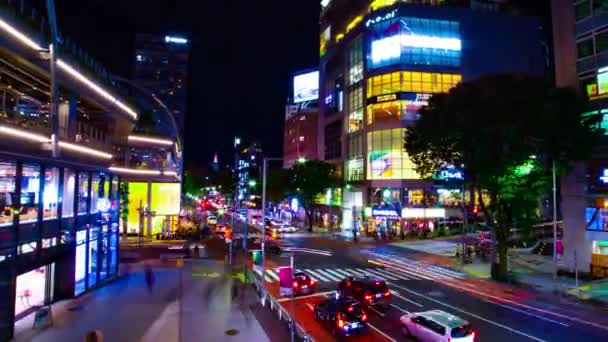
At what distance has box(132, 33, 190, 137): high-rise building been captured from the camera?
423 feet

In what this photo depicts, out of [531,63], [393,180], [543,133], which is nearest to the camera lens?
[543,133]

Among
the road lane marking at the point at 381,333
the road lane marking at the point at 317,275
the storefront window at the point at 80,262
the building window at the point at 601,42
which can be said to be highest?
the building window at the point at 601,42

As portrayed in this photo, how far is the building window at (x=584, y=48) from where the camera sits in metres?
29.3

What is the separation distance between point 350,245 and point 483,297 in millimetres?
27051

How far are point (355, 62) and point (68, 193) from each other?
54.0 meters

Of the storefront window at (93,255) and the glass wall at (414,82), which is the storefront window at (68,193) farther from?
the glass wall at (414,82)

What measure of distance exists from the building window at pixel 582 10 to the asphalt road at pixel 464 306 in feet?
69.7

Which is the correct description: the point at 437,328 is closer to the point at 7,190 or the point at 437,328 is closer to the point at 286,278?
the point at 286,278

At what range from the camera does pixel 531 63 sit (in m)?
64.5

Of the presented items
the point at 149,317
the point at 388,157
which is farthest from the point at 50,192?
the point at 388,157

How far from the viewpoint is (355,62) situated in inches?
2611

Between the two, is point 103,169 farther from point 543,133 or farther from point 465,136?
point 543,133

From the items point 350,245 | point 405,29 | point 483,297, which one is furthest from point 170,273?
point 405,29

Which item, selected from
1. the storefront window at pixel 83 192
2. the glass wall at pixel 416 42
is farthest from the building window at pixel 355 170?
the storefront window at pixel 83 192
